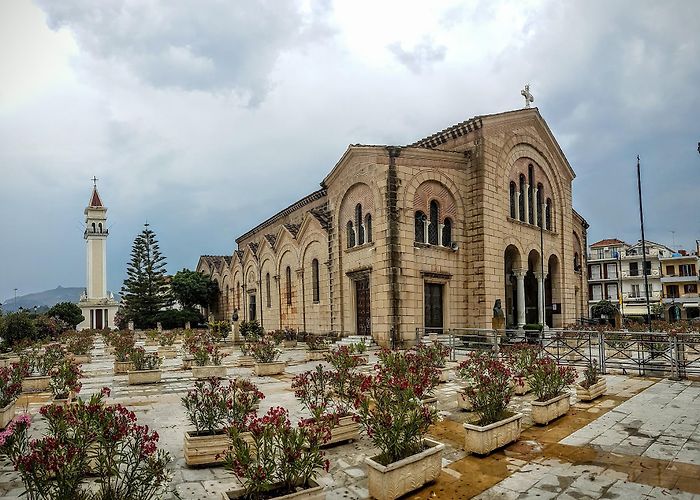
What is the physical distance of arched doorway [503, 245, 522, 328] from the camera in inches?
1035

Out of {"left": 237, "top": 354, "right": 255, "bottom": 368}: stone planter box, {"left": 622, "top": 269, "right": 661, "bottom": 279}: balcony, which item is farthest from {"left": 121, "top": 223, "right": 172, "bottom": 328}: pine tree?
{"left": 622, "top": 269, "right": 661, "bottom": 279}: balcony

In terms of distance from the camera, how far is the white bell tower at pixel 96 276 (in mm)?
60844

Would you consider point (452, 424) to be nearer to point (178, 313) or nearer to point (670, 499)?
point (670, 499)

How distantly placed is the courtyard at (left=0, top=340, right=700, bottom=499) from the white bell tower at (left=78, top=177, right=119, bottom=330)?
54783 millimetres

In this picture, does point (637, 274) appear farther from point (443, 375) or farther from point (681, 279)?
point (443, 375)

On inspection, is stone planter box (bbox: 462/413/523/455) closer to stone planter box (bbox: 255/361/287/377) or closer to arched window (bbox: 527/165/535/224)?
stone planter box (bbox: 255/361/287/377)

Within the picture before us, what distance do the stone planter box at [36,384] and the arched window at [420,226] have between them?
1531cm

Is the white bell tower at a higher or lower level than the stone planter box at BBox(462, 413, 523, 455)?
higher

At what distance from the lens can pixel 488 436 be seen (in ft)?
23.9

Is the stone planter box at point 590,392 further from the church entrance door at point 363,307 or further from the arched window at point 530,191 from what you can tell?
the arched window at point 530,191

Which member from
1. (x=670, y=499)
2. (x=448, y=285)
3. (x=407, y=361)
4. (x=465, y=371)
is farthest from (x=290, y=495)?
(x=448, y=285)

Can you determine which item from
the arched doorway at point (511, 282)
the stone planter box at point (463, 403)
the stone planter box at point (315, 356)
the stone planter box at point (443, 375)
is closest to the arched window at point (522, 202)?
the arched doorway at point (511, 282)

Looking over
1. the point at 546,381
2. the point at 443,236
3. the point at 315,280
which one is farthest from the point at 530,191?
the point at 546,381

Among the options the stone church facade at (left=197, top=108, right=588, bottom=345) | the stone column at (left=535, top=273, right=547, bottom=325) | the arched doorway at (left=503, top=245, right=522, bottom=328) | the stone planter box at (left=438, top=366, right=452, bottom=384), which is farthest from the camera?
the stone column at (left=535, top=273, right=547, bottom=325)
